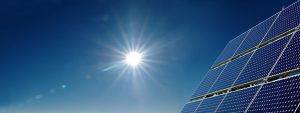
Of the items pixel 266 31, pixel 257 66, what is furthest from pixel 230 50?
pixel 257 66

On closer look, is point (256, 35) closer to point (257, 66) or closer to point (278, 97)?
point (257, 66)

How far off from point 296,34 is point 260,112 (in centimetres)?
464

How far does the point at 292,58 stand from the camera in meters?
13.7

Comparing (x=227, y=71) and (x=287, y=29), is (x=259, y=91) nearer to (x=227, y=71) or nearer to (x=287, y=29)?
(x=287, y=29)

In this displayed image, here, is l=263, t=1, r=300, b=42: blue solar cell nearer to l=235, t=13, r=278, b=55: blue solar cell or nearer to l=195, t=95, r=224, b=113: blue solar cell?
l=235, t=13, r=278, b=55: blue solar cell

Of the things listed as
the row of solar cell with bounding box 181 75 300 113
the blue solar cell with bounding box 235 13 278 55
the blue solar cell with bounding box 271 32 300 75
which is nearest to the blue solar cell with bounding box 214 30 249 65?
the blue solar cell with bounding box 235 13 278 55

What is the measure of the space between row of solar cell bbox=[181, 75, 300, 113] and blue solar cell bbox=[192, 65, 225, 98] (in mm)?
3355

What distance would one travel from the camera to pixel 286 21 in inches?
688

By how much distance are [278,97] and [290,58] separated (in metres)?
2.21

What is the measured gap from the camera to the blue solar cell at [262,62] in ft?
50.7

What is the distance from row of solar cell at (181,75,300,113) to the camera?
11711mm

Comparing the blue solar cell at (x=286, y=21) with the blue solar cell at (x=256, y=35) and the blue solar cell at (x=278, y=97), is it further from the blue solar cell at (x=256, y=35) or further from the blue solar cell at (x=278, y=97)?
the blue solar cell at (x=278, y=97)

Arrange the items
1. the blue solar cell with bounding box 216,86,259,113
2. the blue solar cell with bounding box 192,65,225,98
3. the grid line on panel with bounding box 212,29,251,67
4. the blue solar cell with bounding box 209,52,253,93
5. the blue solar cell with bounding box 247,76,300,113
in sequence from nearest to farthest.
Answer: the blue solar cell with bounding box 247,76,300,113 < the blue solar cell with bounding box 216,86,259,113 < the blue solar cell with bounding box 209,52,253,93 < the blue solar cell with bounding box 192,65,225,98 < the grid line on panel with bounding box 212,29,251,67

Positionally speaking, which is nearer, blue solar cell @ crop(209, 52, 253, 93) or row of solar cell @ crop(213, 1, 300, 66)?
row of solar cell @ crop(213, 1, 300, 66)
